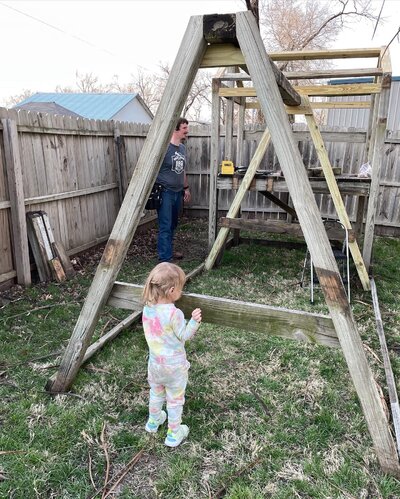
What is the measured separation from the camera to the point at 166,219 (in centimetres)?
546

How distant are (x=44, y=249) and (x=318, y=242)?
12.5 feet

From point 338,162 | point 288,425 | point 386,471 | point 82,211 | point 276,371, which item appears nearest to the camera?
point 386,471

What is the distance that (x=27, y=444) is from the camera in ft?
7.39

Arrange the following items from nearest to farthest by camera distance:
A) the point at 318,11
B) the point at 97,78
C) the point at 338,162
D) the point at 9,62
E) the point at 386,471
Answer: the point at 386,471 < the point at 338,162 < the point at 318,11 < the point at 9,62 < the point at 97,78

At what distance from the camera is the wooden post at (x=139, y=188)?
224 cm

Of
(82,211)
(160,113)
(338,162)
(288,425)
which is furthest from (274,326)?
(338,162)

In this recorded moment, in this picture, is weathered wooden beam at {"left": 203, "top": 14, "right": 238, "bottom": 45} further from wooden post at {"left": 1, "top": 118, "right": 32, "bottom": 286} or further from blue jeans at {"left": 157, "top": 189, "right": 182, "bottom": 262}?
blue jeans at {"left": 157, "top": 189, "right": 182, "bottom": 262}

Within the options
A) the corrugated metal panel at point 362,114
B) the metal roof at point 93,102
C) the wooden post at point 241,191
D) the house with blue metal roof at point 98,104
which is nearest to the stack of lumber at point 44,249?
the wooden post at point 241,191

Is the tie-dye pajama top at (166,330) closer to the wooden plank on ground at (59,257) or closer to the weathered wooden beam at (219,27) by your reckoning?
the weathered wooden beam at (219,27)

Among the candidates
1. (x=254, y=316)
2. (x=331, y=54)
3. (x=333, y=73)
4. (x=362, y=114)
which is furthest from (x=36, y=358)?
(x=362, y=114)

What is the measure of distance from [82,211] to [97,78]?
111ft

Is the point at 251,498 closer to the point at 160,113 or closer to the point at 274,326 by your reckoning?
the point at 274,326

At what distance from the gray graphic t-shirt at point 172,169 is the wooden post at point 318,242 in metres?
3.27

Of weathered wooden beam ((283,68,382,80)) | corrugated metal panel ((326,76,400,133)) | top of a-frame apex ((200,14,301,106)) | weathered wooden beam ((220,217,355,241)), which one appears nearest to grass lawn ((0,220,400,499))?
weathered wooden beam ((220,217,355,241))
